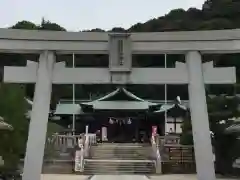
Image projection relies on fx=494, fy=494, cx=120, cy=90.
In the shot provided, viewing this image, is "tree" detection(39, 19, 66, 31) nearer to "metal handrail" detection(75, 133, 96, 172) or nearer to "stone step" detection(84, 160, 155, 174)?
"metal handrail" detection(75, 133, 96, 172)

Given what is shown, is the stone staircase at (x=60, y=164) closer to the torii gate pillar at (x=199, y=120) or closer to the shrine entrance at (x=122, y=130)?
the torii gate pillar at (x=199, y=120)

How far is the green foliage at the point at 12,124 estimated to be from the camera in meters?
16.0

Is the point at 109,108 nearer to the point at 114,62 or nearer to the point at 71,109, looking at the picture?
the point at 71,109

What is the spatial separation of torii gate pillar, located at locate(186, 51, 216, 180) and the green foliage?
616cm

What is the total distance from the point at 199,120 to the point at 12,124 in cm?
693

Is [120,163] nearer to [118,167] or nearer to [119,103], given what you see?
[118,167]

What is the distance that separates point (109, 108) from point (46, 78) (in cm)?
2212

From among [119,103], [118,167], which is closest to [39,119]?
[118,167]

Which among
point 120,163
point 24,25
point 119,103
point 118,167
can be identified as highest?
point 24,25

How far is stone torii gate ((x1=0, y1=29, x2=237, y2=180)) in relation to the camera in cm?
1324

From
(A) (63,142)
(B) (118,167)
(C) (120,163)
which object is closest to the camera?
(B) (118,167)

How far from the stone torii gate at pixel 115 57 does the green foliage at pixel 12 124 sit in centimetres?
302

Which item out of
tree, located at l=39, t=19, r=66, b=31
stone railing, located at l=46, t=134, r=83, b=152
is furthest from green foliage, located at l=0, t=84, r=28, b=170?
tree, located at l=39, t=19, r=66, b=31

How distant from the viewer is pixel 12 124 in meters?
16.9
